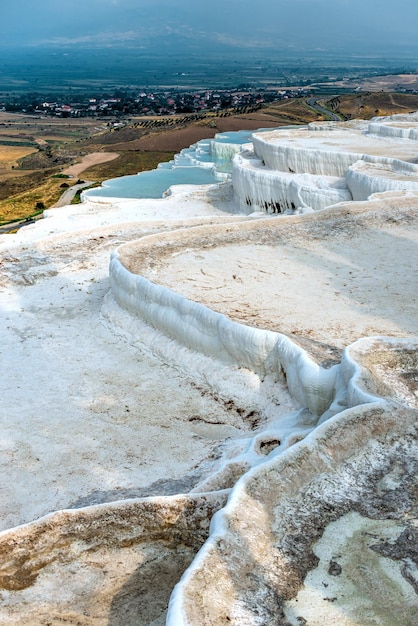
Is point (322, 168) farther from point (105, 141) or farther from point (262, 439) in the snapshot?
point (105, 141)

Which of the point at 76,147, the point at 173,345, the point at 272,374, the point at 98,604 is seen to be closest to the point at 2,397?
the point at 173,345

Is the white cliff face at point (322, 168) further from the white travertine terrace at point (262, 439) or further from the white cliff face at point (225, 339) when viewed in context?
the white cliff face at point (225, 339)

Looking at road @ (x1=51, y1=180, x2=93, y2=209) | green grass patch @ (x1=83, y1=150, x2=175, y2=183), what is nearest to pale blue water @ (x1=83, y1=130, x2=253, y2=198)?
road @ (x1=51, y1=180, x2=93, y2=209)

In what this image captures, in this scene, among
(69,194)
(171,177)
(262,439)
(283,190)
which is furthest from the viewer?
(69,194)

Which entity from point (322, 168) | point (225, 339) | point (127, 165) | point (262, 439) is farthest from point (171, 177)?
point (262, 439)

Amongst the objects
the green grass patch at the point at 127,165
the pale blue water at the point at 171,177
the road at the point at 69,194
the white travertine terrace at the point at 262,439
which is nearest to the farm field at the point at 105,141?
the green grass patch at the point at 127,165

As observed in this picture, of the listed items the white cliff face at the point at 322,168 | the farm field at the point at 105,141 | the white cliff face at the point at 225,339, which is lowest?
the farm field at the point at 105,141
